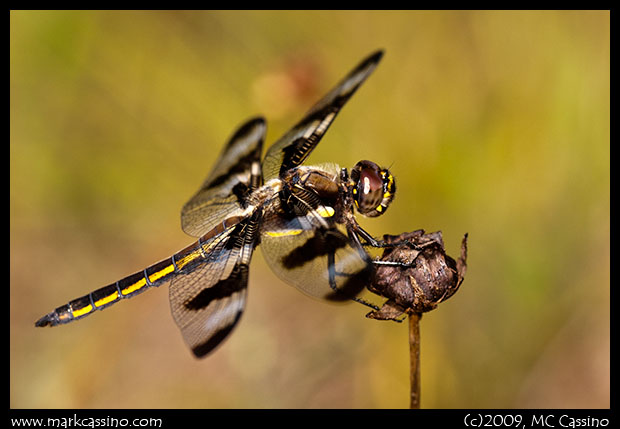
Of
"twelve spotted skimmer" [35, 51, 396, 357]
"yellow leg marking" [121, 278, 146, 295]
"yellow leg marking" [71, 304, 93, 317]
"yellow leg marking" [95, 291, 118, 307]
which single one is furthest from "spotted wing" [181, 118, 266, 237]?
"yellow leg marking" [71, 304, 93, 317]

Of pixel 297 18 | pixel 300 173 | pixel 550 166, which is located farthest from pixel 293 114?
pixel 550 166

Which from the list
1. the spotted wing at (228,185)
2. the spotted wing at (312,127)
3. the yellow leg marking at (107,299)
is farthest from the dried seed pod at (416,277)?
the yellow leg marking at (107,299)

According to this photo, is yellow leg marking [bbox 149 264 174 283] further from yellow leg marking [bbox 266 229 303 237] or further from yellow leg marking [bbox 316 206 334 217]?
yellow leg marking [bbox 316 206 334 217]

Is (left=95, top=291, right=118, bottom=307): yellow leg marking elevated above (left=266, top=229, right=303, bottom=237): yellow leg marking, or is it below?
below

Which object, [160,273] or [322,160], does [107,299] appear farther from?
[322,160]

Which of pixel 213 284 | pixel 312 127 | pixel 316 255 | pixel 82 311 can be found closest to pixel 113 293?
pixel 82 311

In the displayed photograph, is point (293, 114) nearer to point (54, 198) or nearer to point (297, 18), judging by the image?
point (297, 18)
